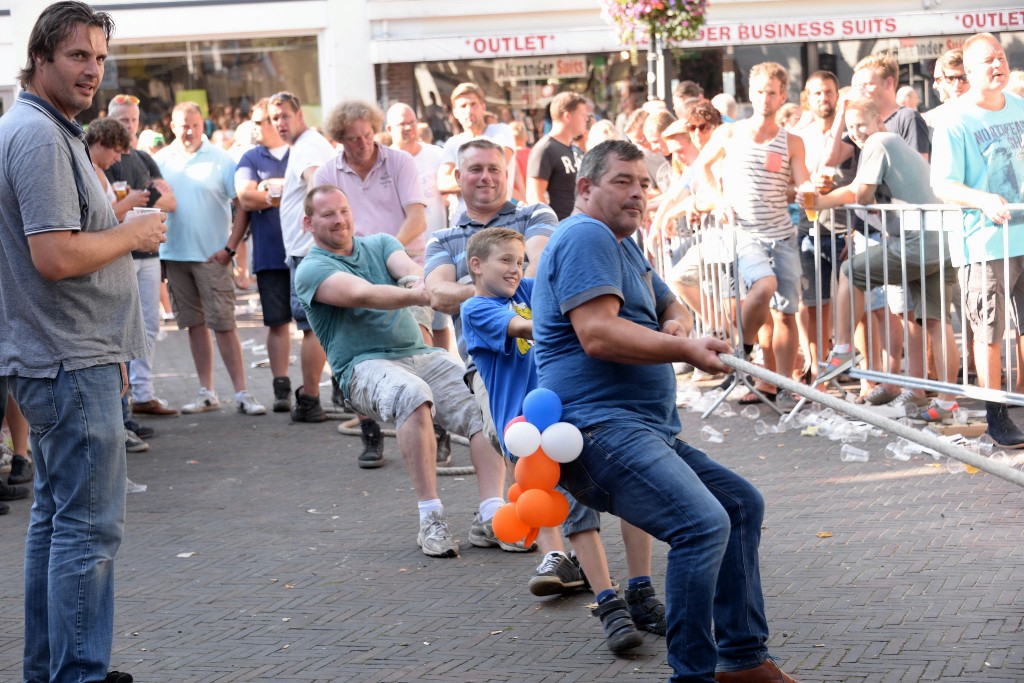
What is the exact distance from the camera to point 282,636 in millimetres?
4988

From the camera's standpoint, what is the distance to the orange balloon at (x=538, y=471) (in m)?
4.13

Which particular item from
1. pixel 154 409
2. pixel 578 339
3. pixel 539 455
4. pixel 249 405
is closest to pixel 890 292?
pixel 249 405

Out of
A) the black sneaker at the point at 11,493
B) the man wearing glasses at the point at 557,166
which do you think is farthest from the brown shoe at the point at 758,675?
the man wearing glasses at the point at 557,166

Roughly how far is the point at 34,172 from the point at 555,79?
1931 cm

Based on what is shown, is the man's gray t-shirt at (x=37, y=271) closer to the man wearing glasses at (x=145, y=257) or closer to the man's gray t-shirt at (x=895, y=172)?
the man wearing glasses at (x=145, y=257)

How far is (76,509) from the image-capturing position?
409cm

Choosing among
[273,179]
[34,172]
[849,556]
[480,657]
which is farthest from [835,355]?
[34,172]

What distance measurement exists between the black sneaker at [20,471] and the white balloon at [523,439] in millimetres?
4631


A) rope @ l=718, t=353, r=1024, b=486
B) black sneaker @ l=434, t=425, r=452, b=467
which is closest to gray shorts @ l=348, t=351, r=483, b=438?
black sneaker @ l=434, t=425, r=452, b=467

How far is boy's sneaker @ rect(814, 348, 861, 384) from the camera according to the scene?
8.49 meters

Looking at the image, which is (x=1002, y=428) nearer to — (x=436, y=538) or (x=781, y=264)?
(x=781, y=264)

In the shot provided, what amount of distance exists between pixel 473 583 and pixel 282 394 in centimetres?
474

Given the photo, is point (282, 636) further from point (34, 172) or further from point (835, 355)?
point (835, 355)

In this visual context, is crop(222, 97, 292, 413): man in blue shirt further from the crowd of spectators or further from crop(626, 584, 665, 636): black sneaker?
crop(626, 584, 665, 636): black sneaker
